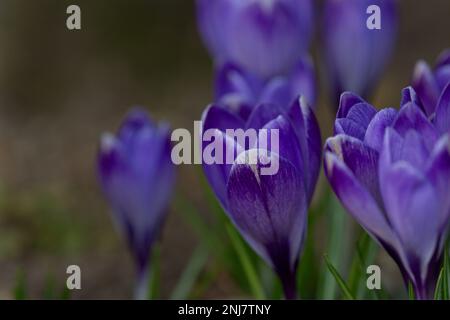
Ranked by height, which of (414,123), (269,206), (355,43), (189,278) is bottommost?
(189,278)

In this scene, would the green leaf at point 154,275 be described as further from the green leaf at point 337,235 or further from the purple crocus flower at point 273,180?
the purple crocus flower at point 273,180

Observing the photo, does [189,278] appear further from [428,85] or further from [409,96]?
[409,96]

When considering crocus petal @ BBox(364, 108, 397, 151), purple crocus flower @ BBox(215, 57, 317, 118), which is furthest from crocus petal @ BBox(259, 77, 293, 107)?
crocus petal @ BBox(364, 108, 397, 151)

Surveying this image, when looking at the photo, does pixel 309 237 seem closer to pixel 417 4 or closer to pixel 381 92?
pixel 381 92

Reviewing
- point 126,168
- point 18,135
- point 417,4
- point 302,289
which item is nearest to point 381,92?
point 417,4

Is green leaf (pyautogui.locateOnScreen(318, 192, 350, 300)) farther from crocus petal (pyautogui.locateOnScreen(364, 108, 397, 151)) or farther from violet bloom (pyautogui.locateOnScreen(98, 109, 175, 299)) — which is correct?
crocus petal (pyautogui.locateOnScreen(364, 108, 397, 151))

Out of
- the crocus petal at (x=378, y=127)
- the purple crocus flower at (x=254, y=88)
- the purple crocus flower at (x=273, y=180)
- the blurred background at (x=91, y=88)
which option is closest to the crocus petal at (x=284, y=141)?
the purple crocus flower at (x=273, y=180)

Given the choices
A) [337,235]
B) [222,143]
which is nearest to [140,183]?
[337,235]
